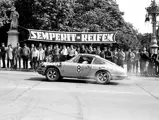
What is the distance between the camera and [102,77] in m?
14.2

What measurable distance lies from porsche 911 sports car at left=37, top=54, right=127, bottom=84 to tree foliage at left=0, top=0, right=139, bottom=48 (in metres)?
22.7

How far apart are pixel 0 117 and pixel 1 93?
3509mm

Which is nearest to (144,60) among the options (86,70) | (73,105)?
(86,70)

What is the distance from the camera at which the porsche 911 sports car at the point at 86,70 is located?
14.1m

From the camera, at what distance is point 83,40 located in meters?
22.4

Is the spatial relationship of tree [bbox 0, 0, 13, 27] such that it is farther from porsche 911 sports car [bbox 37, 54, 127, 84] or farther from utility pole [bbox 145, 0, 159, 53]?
porsche 911 sports car [bbox 37, 54, 127, 84]

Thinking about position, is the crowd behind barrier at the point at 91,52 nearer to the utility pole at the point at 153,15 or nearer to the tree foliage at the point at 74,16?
the utility pole at the point at 153,15

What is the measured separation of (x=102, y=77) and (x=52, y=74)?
97.9 inches

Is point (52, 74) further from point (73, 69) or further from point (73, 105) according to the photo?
point (73, 105)

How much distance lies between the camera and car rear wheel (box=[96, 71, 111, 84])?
14102 mm

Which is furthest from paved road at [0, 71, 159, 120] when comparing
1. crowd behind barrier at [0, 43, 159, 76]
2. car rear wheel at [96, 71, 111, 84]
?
crowd behind barrier at [0, 43, 159, 76]

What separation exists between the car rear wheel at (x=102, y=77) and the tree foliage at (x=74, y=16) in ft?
76.7

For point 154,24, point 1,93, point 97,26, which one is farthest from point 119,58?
point 97,26

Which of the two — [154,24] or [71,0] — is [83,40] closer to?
[154,24]
